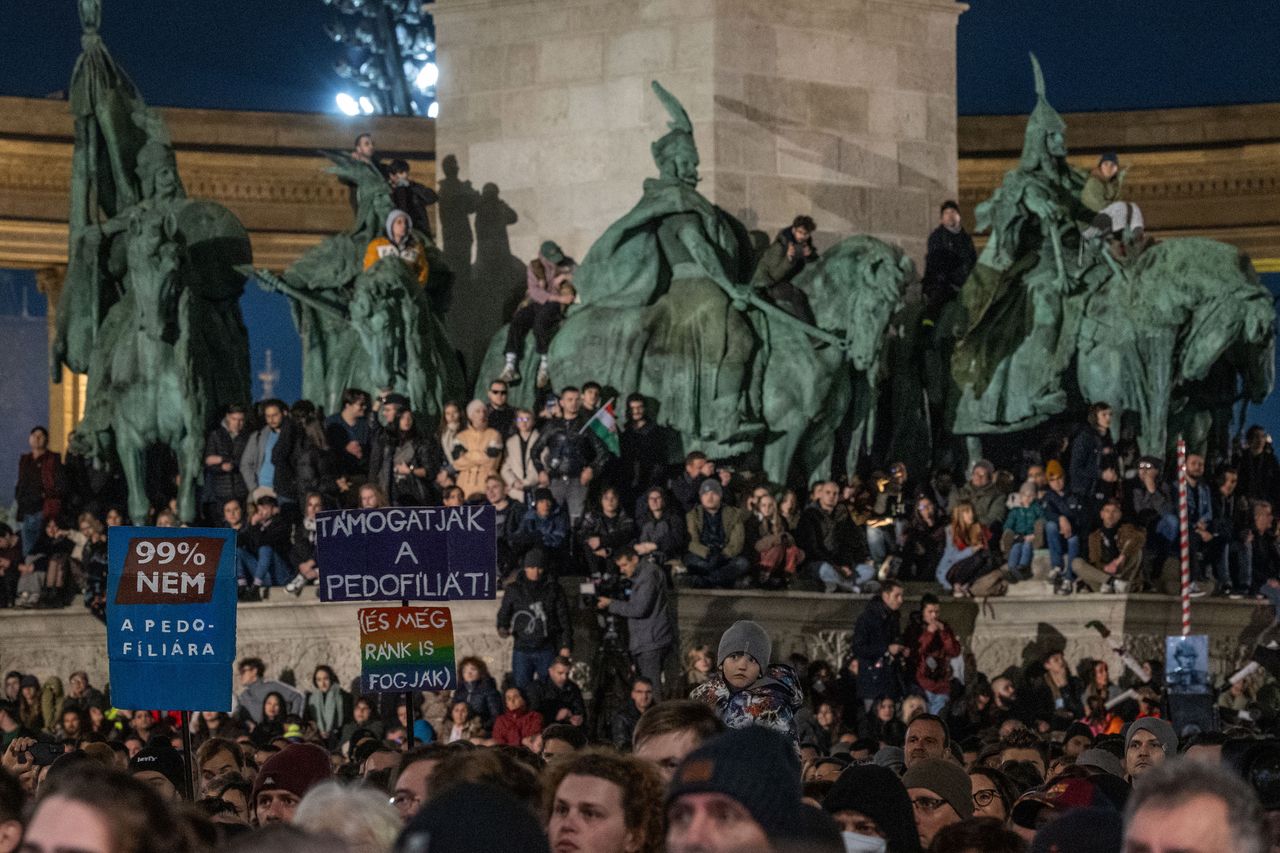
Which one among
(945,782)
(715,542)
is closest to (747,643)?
(945,782)

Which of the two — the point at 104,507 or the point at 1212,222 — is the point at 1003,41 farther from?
the point at 104,507

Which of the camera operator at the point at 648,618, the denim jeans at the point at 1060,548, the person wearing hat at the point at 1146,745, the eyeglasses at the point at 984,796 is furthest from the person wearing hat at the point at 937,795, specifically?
the denim jeans at the point at 1060,548

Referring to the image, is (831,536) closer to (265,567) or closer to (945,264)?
(945,264)

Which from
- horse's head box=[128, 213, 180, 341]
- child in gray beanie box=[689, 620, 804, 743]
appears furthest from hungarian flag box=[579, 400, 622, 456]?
child in gray beanie box=[689, 620, 804, 743]

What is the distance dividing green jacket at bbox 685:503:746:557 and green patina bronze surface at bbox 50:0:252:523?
6.14 meters

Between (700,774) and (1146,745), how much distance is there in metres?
7.67

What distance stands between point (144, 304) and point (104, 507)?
2160mm

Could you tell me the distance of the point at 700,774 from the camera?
7.99 meters

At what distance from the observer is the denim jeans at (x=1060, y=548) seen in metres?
29.8

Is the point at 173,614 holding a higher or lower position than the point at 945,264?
lower

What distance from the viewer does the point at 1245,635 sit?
3006 centimetres

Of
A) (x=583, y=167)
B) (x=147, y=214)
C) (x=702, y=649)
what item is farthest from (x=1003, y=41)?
(x=702, y=649)

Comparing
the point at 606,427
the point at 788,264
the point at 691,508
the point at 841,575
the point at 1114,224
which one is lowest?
the point at 841,575

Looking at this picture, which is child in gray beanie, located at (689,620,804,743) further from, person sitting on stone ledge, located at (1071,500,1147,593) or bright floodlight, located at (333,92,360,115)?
bright floodlight, located at (333,92,360,115)
